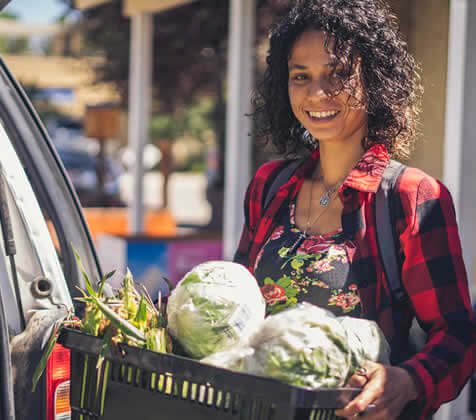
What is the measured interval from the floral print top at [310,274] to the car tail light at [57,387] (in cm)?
54

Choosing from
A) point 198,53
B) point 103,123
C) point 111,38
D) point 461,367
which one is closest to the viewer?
point 461,367

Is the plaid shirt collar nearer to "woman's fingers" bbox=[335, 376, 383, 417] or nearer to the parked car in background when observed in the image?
"woman's fingers" bbox=[335, 376, 383, 417]

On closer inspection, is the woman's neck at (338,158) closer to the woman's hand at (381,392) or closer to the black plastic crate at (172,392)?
the woman's hand at (381,392)

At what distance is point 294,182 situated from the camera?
2.29 metres

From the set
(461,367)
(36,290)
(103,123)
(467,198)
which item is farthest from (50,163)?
(103,123)

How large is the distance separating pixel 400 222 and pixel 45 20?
1476 centimetres

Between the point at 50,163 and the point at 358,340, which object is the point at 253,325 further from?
the point at 50,163

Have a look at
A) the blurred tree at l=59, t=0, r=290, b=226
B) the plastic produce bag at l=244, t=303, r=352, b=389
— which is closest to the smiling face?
the plastic produce bag at l=244, t=303, r=352, b=389

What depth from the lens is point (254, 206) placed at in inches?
92.2

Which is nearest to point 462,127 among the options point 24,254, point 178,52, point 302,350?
point 24,254

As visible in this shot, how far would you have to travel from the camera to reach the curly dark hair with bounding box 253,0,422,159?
6.89 ft

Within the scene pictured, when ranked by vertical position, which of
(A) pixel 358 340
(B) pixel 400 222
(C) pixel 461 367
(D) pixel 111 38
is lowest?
(C) pixel 461 367

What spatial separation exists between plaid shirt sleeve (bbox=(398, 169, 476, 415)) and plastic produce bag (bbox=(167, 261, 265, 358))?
430 millimetres

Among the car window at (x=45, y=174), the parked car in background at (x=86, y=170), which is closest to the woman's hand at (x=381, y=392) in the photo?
the car window at (x=45, y=174)
